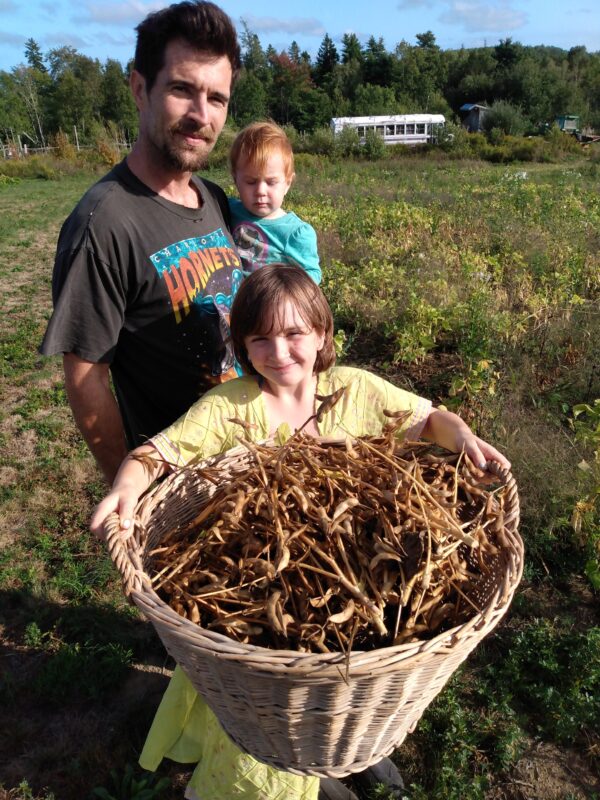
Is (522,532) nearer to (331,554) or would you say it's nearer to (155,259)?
(331,554)

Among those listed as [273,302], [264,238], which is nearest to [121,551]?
[273,302]

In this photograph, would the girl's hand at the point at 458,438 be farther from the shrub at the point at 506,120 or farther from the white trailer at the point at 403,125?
the shrub at the point at 506,120

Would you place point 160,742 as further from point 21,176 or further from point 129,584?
point 21,176

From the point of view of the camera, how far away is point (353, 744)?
1.35 m

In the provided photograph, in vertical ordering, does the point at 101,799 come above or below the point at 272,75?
below

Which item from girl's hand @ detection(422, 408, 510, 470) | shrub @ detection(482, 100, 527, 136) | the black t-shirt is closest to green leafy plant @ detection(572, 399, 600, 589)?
girl's hand @ detection(422, 408, 510, 470)

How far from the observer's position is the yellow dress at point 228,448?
72.4 inches

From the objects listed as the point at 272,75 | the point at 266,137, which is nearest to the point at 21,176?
the point at 266,137

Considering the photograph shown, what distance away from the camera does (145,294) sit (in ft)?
6.75

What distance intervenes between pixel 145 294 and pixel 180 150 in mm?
502

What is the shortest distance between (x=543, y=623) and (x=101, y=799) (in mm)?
1972

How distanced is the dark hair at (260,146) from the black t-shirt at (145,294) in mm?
352

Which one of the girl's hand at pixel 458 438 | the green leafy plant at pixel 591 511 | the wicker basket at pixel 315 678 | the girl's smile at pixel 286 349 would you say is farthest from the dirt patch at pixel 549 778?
the girl's smile at pixel 286 349

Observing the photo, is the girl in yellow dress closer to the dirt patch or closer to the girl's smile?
the girl's smile
